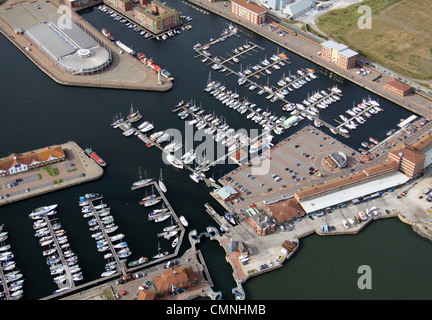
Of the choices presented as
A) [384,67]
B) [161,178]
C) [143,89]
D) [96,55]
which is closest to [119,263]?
[161,178]

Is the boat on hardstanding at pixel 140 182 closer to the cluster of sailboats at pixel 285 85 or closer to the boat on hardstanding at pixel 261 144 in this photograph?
the boat on hardstanding at pixel 261 144

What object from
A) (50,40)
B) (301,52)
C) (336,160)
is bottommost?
(336,160)

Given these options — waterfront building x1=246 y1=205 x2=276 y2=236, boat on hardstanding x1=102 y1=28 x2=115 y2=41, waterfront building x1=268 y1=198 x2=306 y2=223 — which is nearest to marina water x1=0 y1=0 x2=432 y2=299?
boat on hardstanding x1=102 y1=28 x2=115 y2=41

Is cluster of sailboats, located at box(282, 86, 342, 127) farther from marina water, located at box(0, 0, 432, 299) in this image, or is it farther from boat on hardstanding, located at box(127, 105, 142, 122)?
boat on hardstanding, located at box(127, 105, 142, 122)

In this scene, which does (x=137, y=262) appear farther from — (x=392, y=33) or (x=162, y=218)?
(x=392, y=33)

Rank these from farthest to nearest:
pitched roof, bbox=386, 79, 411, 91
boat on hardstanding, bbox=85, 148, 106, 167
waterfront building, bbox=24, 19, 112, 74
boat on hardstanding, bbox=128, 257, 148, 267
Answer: waterfront building, bbox=24, 19, 112, 74, pitched roof, bbox=386, 79, 411, 91, boat on hardstanding, bbox=85, 148, 106, 167, boat on hardstanding, bbox=128, 257, 148, 267

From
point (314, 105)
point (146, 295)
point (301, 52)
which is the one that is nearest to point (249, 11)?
point (301, 52)

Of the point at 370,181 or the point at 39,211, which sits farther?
the point at 370,181
